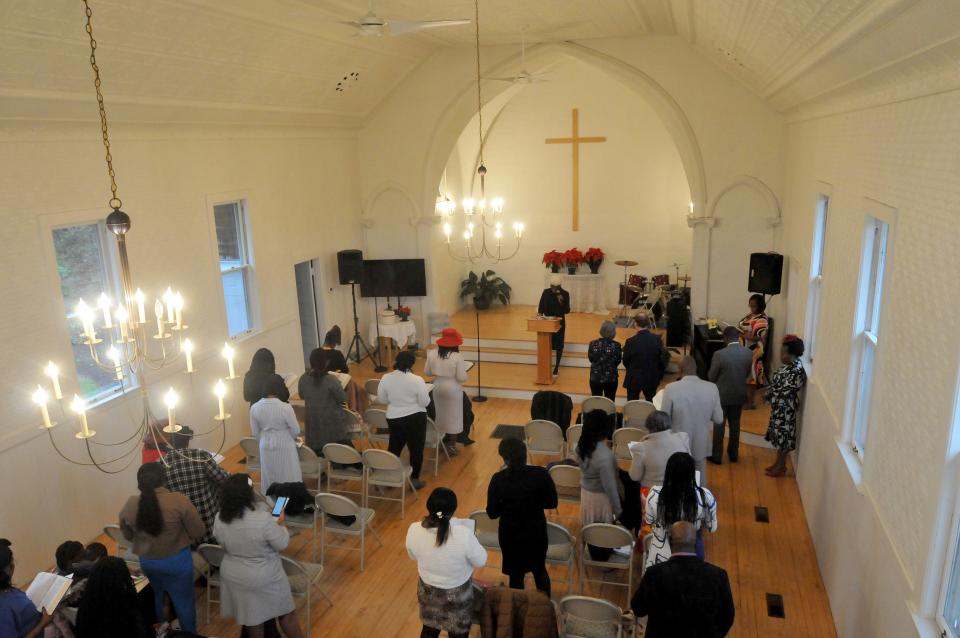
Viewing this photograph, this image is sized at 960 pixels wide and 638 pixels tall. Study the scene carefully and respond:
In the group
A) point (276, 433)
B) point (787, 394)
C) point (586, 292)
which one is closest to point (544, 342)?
point (787, 394)

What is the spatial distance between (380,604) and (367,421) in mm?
2550

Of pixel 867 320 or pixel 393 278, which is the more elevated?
pixel 867 320

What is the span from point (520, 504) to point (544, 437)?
2.66 metres

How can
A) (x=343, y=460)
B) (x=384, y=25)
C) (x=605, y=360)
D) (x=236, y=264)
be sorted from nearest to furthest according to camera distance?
(x=384, y=25), (x=343, y=460), (x=605, y=360), (x=236, y=264)

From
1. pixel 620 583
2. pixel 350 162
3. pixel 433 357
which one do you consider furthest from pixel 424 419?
pixel 350 162

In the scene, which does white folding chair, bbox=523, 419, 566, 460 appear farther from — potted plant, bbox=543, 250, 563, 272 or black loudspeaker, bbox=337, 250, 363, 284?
potted plant, bbox=543, 250, 563, 272

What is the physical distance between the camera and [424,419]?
7211 mm

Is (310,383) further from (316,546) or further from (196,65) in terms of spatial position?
(196,65)

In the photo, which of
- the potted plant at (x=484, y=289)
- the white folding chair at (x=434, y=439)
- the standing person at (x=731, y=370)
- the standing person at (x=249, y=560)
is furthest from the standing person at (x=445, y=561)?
the potted plant at (x=484, y=289)

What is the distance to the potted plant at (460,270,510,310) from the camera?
14.3m

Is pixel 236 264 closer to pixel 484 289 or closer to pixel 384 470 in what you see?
pixel 384 470

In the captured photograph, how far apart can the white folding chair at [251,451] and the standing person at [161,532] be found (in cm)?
206

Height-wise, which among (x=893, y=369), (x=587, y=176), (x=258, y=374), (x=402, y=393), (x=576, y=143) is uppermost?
(x=576, y=143)

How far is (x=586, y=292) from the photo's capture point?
45.9 ft
